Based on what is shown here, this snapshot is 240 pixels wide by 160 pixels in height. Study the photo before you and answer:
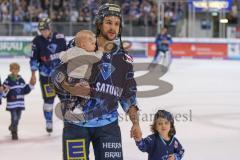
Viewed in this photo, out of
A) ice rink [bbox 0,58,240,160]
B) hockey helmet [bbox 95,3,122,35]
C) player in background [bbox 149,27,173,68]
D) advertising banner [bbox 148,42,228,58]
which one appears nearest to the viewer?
hockey helmet [bbox 95,3,122,35]

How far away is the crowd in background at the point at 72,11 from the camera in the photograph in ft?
68.1

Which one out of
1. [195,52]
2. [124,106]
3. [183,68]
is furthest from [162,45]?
[124,106]

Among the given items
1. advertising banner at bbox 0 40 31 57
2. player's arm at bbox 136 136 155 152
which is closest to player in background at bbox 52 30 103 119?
player's arm at bbox 136 136 155 152

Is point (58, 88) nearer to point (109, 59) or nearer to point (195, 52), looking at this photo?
point (109, 59)

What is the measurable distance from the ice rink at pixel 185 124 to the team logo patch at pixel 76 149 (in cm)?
202

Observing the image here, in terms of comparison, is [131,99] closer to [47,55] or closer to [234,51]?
[47,55]

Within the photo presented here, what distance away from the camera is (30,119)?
7.53 metres

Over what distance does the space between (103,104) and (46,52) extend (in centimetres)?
351

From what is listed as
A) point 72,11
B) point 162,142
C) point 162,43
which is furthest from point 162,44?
point 162,142

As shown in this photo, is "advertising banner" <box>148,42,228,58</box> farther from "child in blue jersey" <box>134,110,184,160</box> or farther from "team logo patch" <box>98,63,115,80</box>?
"team logo patch" <box>98,63,115,80</box>

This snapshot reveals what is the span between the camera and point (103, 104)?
3.10 m

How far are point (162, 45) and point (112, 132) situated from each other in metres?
13.1

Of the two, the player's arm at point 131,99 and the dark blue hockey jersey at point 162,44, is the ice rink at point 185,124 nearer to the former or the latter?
the player's arm at point 131,99

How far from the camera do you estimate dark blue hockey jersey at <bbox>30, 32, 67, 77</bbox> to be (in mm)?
6488
